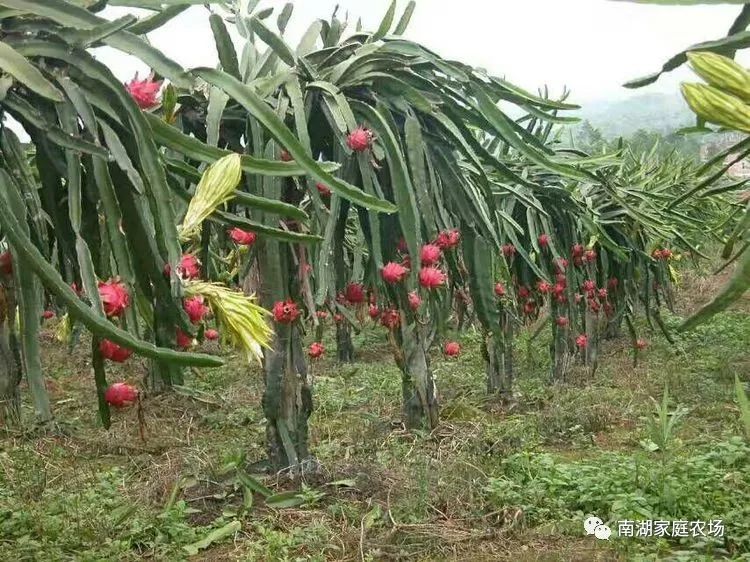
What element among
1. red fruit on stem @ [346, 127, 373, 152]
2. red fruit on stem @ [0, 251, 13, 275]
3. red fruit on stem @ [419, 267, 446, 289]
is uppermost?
red fruit on stem @ [346, 127, 373, 152]

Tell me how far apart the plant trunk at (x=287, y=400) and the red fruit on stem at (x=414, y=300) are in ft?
1.40

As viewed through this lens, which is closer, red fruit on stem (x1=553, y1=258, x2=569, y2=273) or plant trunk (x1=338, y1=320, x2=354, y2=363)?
red fruit on stem (x1=553, y1=258, x2=569, y2=273)

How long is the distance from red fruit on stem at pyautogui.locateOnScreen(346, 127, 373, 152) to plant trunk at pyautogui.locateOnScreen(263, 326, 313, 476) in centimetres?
66

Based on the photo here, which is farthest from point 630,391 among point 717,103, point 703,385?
point 717,103

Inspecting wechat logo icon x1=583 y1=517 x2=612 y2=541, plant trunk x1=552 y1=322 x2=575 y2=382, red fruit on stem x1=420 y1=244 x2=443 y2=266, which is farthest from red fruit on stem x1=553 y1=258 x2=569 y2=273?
red fruit on stem x1=420 y1=244 x2=443 y2=266

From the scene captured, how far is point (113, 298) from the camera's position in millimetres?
964

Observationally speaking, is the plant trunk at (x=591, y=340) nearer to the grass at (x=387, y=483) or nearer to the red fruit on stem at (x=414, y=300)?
the grass at (x=387, y=483)

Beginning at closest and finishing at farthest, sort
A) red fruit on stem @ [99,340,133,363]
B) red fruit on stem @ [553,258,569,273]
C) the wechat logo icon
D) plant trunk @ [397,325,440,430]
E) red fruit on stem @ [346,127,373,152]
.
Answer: red fruit on stem @ [99,340,133,363], red fruit on stem @ [346,127,373,152], the wechat logo icon, plant trunk @ [397,325,440,430], red fruit on stem @ [553,258,569,273]

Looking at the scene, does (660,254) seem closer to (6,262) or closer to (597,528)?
(597,528)

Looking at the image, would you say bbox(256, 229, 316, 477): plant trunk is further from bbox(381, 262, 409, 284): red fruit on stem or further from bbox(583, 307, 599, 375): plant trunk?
bbox(583, 307, 599, 375): plant trunk

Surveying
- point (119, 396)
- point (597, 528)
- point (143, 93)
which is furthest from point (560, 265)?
point (119, 396)

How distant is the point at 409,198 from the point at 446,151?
40 centimetres

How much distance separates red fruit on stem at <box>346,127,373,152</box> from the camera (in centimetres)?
187

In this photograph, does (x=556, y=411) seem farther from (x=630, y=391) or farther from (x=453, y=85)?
(x=453, y=85)
